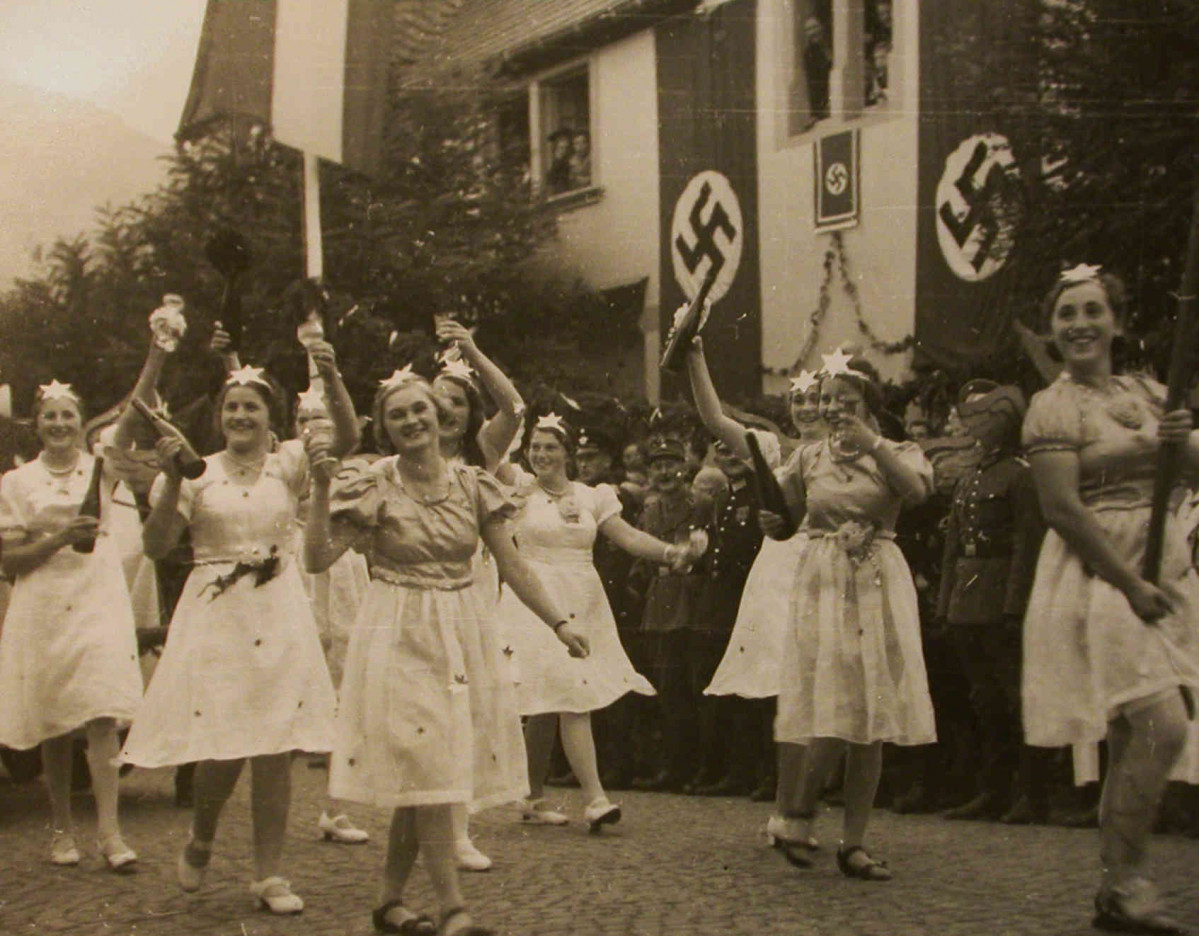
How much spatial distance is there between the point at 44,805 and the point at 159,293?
28.9ft

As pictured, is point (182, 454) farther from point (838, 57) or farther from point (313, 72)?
point (838, 57)

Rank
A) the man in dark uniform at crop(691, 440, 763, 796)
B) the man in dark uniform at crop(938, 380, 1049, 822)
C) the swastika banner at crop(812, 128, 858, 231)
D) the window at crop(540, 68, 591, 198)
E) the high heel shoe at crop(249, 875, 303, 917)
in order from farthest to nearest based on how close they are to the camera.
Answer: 1. the window at crop(540, 68, 591, 198)
2. the swastika banner at crop(812, 128, 858, 231)
3. the man in dark uniform at crop(691, 440, 763, 796)
4. the man in dark uniform at crop(938, 380, 1049, 822)
5. the high heel shoe at crop(249, 875, 303, 917)

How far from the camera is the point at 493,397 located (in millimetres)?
8422

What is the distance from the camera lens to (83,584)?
8.91 metres

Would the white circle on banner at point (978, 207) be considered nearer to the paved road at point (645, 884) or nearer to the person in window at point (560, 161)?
the paved road at point (645, 884)

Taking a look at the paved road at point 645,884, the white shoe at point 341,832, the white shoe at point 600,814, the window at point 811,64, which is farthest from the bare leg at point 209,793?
the window at point 811,64

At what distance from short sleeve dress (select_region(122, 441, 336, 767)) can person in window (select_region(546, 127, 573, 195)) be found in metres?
13.6

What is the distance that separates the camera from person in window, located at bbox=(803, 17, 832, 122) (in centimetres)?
1721

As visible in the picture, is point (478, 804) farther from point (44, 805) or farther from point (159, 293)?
point (159, 293)

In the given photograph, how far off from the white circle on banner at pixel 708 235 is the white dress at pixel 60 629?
10.6 metres

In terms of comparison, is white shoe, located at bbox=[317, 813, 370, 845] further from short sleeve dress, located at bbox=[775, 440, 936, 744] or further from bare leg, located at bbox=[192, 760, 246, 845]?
short sleeve dress, located at bbox=[775, 440, 936, 744]

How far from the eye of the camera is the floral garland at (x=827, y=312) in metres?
17.1

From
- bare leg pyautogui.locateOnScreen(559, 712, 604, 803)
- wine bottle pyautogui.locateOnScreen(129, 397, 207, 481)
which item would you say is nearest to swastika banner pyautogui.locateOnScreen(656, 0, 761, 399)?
bare leg pyautogui.locateOnScreen(559, 712, 604, 803)

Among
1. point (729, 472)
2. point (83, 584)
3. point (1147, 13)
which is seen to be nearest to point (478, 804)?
point (83, 584)
